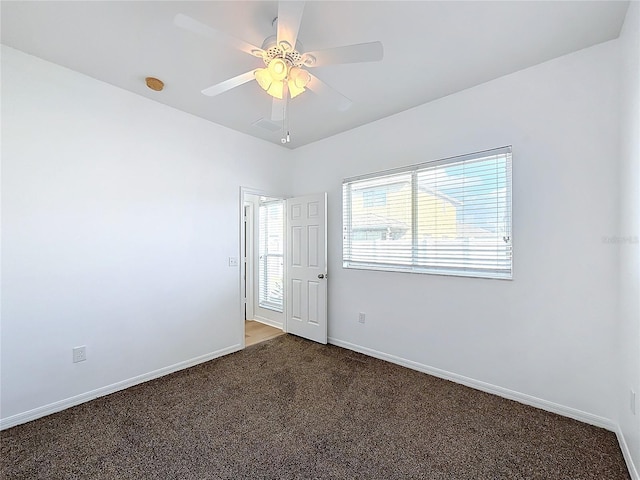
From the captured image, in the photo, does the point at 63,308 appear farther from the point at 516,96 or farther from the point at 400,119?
the point at 516,96

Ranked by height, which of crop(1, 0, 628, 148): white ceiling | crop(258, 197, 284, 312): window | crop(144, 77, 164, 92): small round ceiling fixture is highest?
crop(1, 0, 628, 148): white ceiling

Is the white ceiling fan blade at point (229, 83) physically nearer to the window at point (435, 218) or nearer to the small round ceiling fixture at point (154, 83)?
the small round ceiling fixture at point (154, 83)

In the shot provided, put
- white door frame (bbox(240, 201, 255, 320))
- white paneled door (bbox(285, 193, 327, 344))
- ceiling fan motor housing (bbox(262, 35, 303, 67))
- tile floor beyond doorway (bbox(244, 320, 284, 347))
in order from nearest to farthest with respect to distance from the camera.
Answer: ceiling fan motor housing (bbox(262, 35, 303, 67)), white paneled door (bbox(285, 193, 327, 344)), tile floor beyond doorway (bbox(244, 320, 284, 347)), white door frame (bbox(240, 201, 255, 320))

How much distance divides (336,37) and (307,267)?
2650 mm

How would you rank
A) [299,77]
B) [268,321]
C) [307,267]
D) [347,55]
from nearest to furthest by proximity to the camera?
[347,55], [299,77], [307,267], [268,321]

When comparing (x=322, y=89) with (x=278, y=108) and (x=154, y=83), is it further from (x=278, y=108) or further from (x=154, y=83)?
(x=154, y=83)

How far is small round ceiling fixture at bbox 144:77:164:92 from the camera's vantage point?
245 cm

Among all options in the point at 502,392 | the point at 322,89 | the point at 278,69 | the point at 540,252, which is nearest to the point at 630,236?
the point at 540,252

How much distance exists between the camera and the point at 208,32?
1.44 m

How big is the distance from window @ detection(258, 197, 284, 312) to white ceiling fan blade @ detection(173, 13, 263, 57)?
9.49ft

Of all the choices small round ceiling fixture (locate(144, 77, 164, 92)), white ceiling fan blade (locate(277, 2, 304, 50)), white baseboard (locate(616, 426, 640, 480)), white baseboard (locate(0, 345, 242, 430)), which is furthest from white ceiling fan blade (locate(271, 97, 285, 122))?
white baseboard (locate(616, 426, 640, 480))

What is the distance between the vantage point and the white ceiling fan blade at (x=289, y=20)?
1329 millimetres

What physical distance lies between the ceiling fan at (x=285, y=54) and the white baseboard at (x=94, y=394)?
261cm

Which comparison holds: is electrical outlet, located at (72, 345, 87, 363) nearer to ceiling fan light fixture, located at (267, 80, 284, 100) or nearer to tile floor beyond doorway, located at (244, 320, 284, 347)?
tile floor beyond doorway, located at (244, 320, 284, 347)
